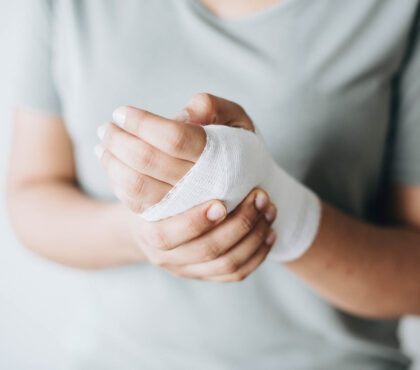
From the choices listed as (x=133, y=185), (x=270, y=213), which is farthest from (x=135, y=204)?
(x=270, y=213)

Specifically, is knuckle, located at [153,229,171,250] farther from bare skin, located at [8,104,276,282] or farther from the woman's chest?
the woman's chest

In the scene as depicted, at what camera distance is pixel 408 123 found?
1.58 feet

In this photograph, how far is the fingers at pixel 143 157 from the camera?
0.28 meters

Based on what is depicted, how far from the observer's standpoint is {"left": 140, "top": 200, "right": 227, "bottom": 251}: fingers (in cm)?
32

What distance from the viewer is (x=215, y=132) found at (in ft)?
1.01

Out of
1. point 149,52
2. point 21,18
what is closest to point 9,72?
point 21,18

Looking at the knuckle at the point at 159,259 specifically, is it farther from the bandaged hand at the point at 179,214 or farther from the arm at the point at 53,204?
the arm at the point at 53,204

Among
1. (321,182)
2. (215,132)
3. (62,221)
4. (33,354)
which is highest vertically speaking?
(215,132)

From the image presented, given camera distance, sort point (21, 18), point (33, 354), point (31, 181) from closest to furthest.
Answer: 1. point (31, 181)
2. point (21, 18)
3. point (33, 354)

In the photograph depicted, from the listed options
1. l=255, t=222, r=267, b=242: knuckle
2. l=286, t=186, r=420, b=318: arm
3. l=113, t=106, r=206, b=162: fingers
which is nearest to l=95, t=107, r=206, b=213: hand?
l=113, t=106, r=206, b=162: fingers

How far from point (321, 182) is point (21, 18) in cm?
54

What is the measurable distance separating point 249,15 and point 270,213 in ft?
0.72

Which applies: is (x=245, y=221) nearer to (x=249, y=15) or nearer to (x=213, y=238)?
(x=213, y=238)

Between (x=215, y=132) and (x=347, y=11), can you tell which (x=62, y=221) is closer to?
(x=215, y=132)
